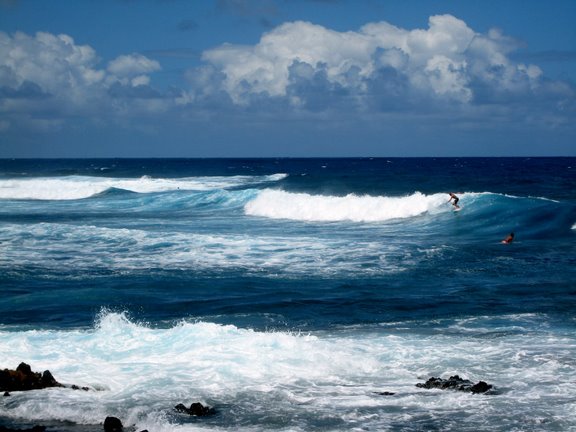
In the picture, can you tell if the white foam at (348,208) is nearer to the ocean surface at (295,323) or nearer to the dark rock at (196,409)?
the ocean surface at (295,323)

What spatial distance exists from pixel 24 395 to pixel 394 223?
88.5 ft

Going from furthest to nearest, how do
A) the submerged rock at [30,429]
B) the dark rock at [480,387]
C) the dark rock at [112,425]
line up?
the dark rock at [480,387]
the dark rock at [112,425]
the submerged rock at [30,429]

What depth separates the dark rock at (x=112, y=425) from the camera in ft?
30.5

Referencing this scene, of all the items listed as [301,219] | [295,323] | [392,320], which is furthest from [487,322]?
[301,219]

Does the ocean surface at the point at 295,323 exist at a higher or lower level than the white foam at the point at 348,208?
lower

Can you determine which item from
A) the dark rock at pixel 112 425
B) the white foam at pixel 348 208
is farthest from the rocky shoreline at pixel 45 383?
the white foam at pixel 348 208

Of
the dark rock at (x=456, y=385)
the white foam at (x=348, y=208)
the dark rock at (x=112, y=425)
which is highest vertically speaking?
Result: the white foam at (x=348, y=208)

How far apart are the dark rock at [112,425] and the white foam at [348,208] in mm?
29224

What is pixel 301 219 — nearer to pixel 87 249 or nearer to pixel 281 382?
pixel 87 249

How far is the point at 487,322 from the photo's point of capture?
594 inches

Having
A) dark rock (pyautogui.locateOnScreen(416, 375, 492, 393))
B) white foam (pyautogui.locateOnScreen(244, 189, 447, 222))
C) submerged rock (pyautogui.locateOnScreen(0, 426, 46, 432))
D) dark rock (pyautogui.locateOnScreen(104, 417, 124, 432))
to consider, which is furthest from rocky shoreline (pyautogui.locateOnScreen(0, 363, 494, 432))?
white foam (pyautogui.locateOnScreen(244, 189, 447, 222))

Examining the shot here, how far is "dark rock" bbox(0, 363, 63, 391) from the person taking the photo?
1075 centimetres

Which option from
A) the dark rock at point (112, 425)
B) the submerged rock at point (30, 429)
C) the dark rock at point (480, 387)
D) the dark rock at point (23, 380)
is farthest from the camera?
→ the dark rock at point (23, 380)

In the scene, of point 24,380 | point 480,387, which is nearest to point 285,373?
point 480,387
